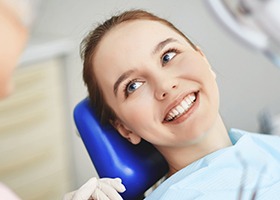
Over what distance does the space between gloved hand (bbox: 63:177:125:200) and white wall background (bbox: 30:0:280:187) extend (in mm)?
236

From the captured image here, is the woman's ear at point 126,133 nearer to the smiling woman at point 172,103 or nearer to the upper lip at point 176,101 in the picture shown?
the smiling woman at point 172,103

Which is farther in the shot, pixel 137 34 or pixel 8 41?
pixel 137 34

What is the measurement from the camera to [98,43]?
88 cm

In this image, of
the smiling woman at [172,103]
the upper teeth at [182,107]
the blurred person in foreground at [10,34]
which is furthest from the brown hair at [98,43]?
the blurred person in foreground at [10,34]

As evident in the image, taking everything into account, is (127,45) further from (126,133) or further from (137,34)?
(126,133)

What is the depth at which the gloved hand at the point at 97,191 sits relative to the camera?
32.6 inches

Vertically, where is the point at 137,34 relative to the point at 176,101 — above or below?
above

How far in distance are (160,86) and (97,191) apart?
0.62 feet

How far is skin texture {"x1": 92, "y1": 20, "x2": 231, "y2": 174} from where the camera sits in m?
0.83

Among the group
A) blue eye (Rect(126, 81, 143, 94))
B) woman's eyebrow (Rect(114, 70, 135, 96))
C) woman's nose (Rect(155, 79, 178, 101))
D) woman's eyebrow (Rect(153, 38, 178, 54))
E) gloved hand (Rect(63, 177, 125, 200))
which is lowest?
gloved hand (Rect(63, 177, 125, 200))

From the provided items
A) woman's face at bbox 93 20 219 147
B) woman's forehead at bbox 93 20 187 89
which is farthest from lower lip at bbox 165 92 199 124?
woman's forehead at bbox 93 20 187 89

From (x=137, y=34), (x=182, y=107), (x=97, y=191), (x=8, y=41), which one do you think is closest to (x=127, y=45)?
(x=137, y=34)

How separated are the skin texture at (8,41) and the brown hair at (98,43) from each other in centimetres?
44

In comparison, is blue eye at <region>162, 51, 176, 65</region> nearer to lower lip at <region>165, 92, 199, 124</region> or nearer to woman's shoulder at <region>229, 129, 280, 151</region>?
lower lip at <region>165, 92, 199, 124</region>
